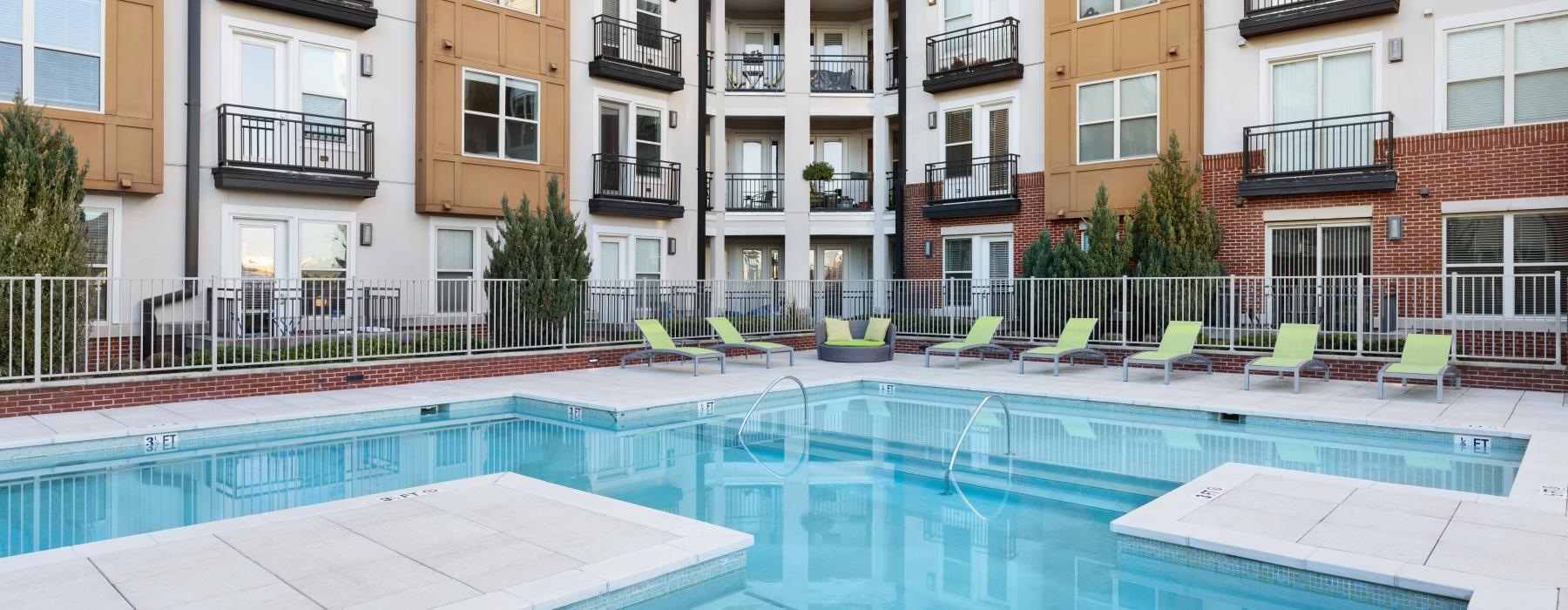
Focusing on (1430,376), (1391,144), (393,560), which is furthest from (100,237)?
(1391,144)

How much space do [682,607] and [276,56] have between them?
14098 mm

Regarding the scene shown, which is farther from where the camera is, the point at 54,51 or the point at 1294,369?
the point at 54,51

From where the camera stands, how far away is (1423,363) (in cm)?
1177

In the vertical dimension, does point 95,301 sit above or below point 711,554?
above

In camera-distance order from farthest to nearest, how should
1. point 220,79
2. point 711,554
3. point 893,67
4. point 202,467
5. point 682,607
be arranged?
point 893,67 → point 220,79 → point 202,467 → point 711,554 → point 682,607

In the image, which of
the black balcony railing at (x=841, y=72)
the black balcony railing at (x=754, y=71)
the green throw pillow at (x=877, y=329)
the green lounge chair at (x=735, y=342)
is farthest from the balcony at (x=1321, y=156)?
the black balcony railing at (x=754, y=71)

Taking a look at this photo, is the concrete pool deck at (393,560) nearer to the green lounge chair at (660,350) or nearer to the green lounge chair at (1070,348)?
the green lounge chair at (660,350)

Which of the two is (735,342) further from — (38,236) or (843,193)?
(38,236)

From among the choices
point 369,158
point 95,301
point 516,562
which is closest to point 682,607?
point 516,562

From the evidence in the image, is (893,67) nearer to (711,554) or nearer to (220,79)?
(220,79)

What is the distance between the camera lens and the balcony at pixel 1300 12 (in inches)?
583

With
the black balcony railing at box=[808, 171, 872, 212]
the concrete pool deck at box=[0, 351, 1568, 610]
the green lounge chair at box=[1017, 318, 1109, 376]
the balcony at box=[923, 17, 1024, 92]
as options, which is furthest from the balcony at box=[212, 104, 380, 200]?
the balcony at box=[923, 17, 1024, 92]

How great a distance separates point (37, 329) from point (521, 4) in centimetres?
1052

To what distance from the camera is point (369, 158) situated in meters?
15.6
